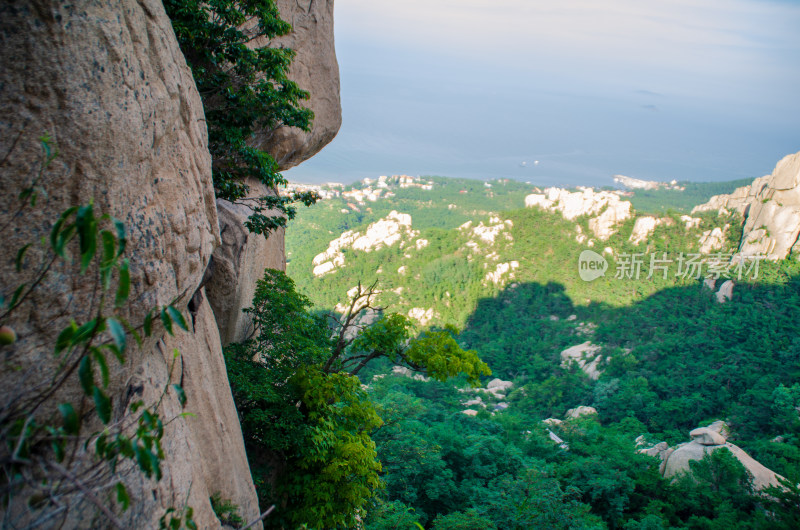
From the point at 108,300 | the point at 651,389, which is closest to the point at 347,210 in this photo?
the point at 651,389

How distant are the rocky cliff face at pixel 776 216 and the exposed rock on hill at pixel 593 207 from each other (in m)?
8.60

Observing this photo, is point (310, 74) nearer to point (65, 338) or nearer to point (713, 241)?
point (65, 338)

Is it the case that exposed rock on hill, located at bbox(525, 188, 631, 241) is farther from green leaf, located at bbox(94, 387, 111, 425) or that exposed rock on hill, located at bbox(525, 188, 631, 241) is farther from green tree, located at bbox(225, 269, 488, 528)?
green leaf, located at bbox(94, 387, 111, 425)

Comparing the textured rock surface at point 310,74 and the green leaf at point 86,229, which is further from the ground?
the textured rock surface at point 310,74

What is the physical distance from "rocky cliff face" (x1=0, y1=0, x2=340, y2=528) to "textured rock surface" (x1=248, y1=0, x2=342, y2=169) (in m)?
4.89

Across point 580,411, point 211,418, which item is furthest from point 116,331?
point 580,411

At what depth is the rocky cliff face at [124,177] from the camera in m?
2.12

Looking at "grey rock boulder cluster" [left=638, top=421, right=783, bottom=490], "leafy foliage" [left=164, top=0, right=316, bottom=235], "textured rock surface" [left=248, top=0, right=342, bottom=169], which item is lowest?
"grey rock boulder cluster" [left=638, top=421, right=783, bottom=490]

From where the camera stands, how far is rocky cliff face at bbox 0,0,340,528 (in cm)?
212

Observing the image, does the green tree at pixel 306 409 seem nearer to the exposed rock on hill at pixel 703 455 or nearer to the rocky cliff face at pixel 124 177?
the rocky cliff face at pixel 124 177

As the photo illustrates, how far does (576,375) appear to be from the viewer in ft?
93.8

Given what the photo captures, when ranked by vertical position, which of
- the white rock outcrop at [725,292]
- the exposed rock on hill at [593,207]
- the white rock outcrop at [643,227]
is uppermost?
the exposed rock on hill at [593,207]

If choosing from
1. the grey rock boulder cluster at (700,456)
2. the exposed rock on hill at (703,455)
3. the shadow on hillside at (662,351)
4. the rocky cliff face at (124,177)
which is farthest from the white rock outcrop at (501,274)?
the rocky cliff face at (124,177)

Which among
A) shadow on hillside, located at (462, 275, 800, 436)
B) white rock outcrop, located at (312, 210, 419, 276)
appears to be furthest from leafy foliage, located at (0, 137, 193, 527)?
white rock outcrop, located at (312, 210, 419, 276)
